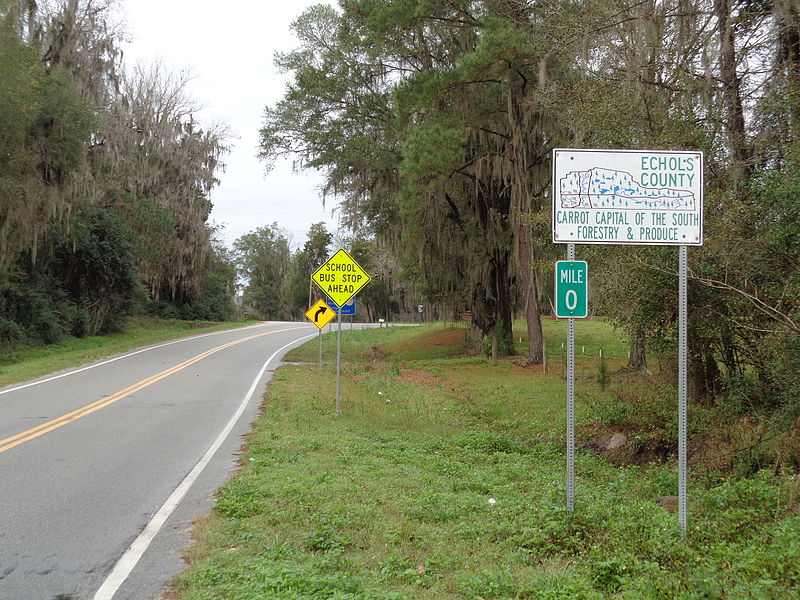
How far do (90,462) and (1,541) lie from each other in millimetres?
3230

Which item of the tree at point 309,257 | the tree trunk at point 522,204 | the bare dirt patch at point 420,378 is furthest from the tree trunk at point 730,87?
the tree at point 309,257

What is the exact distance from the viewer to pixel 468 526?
6273 millimetres

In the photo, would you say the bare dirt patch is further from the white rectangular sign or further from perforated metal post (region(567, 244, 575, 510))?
the white rectangular sign

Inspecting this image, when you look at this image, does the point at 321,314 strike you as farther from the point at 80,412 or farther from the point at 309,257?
the point at 309,257

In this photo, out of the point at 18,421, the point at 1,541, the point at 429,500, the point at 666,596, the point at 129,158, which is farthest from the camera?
the point at 129,158

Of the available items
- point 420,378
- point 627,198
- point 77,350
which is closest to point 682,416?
point 627,198

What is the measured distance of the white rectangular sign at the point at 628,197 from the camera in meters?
6.27

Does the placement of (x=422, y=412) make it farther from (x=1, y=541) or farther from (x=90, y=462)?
(x=1, y=541)

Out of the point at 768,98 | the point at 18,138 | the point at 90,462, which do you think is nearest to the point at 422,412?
the point at 90,462

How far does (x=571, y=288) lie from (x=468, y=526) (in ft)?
7.51

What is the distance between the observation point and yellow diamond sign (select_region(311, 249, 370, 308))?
14.2 meters

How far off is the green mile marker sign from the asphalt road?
381 centimetres

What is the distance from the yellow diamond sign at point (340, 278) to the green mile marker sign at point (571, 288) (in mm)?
8076

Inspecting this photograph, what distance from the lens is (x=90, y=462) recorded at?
916 centimetres
